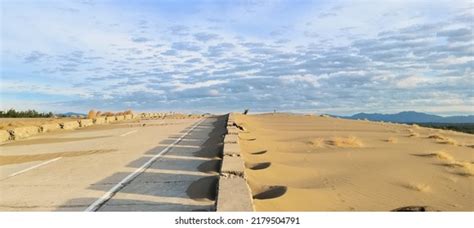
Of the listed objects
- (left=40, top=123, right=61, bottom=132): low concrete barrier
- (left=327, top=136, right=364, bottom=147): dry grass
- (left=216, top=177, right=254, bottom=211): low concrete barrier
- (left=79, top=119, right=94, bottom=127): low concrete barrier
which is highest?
(left=79, top=119, right=94, bottom=127): low concrete barrier

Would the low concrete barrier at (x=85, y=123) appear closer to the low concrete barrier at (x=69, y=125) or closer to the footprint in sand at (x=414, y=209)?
the low concrete barrier at (x=69, y=125)

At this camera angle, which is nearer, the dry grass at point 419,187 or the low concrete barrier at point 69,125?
the dry grass at point 419,187

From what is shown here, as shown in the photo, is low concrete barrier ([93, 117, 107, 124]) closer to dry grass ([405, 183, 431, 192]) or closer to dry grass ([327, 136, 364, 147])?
dry grass ([327, 136, 364, 147])

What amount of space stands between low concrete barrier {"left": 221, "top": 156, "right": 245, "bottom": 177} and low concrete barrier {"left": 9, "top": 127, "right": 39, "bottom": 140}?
16.9m

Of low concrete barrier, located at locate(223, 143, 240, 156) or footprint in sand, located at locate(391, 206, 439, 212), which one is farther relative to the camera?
low concrete barrier, located at locate(223, 143, 240, 156)

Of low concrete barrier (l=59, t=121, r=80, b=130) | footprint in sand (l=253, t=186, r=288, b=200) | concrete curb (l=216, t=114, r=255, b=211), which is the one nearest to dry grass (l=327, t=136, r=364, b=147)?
concrete curb (l=216, t=114, r=255, b=211)

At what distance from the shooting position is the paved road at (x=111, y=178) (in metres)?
9.22

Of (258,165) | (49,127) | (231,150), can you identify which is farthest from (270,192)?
(49,127)

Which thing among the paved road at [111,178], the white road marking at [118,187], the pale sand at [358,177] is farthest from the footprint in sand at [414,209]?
the white road marking at [118,187]

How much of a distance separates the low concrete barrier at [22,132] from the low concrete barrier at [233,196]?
18.9 meters

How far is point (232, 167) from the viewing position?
34.4 ft

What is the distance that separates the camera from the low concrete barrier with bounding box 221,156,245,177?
9.98 meters

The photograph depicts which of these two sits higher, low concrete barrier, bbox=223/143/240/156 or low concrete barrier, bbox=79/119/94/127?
low concrete barrier, bbox=79/119/94/127

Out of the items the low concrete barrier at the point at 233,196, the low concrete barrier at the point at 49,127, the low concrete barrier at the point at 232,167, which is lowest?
the low concrete barrier at the point at 233,196
